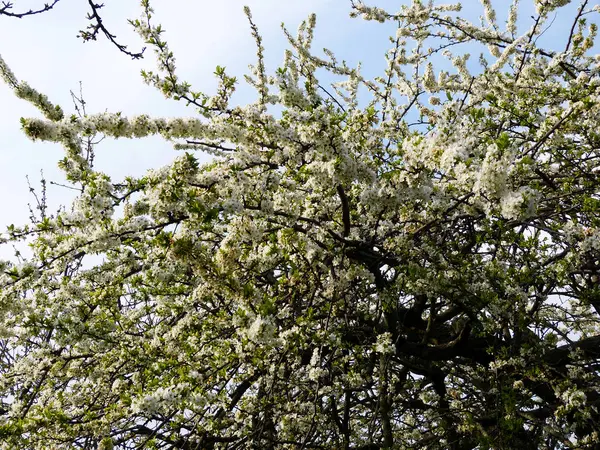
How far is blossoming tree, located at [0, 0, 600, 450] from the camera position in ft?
12.3

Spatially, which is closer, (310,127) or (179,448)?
(310,127)

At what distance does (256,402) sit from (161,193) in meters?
2.38

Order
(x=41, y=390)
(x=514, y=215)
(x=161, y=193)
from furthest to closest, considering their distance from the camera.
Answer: (x=41, y=390)
(x=161, y=193)
(x=514, y=215)

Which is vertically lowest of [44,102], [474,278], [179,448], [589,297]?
[179,448]

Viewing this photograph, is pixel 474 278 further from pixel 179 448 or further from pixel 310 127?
pixel 179 448

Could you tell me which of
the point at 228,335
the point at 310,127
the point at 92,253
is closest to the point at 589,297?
the point at 310,127

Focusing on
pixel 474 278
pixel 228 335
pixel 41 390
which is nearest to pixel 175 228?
pixel 228 335

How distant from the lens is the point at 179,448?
4762mm

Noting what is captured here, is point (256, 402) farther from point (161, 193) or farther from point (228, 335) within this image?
point (161, 193)

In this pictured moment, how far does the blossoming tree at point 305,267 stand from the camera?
3.74 metres

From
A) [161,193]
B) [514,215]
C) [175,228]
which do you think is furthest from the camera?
[175,228]

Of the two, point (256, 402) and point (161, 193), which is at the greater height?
point (161, 193)

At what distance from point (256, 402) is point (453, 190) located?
2.70m

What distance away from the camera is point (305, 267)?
4840 mm
